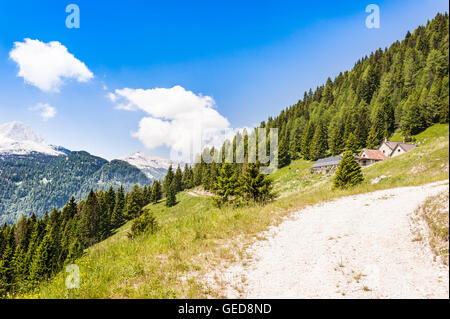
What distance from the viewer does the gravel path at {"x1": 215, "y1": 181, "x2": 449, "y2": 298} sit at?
427 centimetres

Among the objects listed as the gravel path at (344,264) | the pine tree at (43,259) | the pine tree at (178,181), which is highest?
the pine tree at (178,181)

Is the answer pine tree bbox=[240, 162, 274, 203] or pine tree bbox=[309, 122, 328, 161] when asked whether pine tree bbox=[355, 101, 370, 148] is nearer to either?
pine tree bbox=[309, 122, 328, 161]

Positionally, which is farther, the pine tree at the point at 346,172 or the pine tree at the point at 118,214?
the pine tree at the point at 118,214

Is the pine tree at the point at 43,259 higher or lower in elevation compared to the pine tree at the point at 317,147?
lower

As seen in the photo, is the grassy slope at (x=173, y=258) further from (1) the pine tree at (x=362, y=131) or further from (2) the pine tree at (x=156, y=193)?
(2) the pine tree at (x=156, y=193)

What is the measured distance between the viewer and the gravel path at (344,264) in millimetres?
4270

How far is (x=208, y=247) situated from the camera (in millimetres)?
7125

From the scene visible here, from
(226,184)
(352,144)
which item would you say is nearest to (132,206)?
(226,184)

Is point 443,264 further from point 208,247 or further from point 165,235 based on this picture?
point 165,235

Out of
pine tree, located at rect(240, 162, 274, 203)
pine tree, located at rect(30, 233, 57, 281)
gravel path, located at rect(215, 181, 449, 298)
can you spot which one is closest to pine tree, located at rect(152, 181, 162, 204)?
pine tree, located at rect(30, 233, 57, 281)

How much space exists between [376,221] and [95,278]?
10131 millimetres

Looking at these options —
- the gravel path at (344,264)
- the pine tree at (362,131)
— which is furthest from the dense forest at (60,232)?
the pine tree at (362,131)

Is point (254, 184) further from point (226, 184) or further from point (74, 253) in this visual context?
point (74, 253)

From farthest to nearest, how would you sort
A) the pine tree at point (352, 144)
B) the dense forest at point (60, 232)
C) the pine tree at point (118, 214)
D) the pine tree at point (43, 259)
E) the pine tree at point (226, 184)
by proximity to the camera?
the pine tree at point (118, 214)
the pine tree at point (352, 144)
the dense forest at point (60, 232)
the pine tree at point (43, 259)
the pine tree at point (226, 184)
